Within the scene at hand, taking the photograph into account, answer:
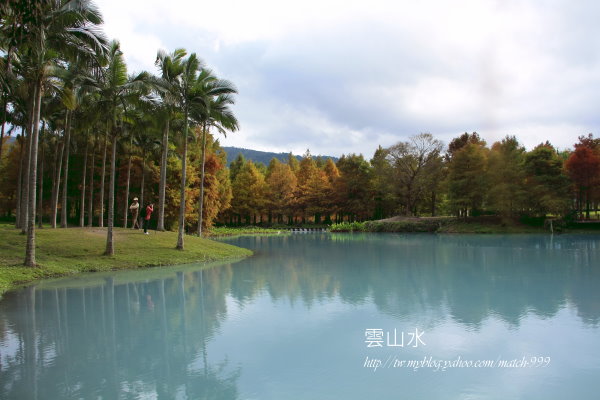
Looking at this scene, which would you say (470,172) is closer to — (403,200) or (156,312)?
(403,200)

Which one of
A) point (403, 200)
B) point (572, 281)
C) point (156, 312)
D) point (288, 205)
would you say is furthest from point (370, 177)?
point (156, 312)

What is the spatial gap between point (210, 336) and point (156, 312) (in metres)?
2.61

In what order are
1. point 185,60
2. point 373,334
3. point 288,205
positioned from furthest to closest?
point 288,205, point 185,60, point 373,334

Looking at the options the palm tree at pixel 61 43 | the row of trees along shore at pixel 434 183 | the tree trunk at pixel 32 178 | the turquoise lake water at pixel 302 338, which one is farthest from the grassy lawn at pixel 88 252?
the row of trees along shore at pixel 434 183

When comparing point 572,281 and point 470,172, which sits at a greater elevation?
point 470,172

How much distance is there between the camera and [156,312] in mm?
10133

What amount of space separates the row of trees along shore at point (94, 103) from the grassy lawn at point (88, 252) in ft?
2.29

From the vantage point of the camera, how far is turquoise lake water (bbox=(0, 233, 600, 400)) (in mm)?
5719

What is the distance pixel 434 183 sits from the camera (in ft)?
176

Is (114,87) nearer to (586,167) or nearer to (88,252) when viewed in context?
(88,252)

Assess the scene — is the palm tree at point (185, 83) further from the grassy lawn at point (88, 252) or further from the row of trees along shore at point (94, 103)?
the grassy lawn at point (88, 252)

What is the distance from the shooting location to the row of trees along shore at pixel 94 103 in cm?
1333

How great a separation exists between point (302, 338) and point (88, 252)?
43.2 ft

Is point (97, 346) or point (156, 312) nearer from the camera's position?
point (97, 346)
